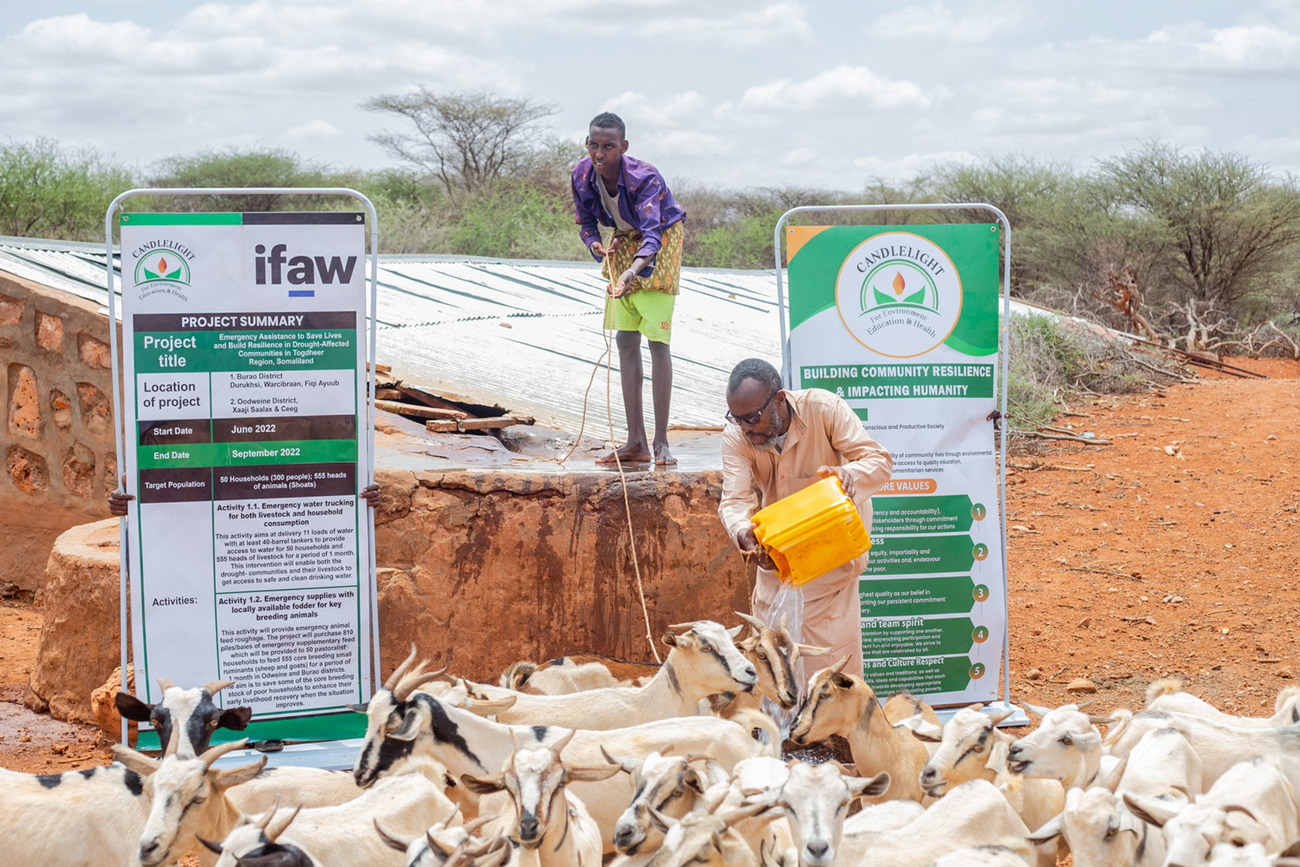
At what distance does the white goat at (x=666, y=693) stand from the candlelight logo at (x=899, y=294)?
1702 millimetres

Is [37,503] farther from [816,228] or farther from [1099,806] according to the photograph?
[1099,806]

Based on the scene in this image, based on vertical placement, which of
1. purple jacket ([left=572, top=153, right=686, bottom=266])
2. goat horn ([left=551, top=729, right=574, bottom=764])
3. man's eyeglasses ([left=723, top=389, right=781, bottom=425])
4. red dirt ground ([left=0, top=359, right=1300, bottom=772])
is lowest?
red dirt ground ([left=0, top=359, right=1300, bottom=772])

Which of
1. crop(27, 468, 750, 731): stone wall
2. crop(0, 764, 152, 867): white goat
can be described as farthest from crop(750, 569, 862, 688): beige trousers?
crop(0, 764, 152, 867): white goat

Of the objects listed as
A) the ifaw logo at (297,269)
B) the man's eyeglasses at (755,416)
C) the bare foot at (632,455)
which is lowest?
the bare foot at (632,455)

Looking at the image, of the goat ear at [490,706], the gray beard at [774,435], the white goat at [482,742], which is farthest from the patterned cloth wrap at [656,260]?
the white goat at [482,742]

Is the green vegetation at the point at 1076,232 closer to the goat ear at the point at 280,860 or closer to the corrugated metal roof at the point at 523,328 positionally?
the corrugated metal roof at the point at 523,328

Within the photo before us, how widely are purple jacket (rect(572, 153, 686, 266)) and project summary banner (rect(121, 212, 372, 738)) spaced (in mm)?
1511

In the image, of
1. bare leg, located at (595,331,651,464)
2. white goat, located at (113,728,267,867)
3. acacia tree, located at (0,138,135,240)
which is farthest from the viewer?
acacia tree, located at (0,138,135,240)

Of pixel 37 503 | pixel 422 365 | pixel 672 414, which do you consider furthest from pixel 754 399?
pixel 37 503

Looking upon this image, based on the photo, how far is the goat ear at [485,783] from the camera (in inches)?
142

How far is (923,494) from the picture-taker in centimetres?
579

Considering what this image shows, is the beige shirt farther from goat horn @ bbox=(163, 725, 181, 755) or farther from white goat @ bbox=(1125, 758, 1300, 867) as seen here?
goat horn @ bbox=(163, 725, 181, 755)

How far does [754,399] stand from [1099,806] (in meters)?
1.97

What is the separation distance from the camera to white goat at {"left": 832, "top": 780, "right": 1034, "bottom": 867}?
12.4 feet
